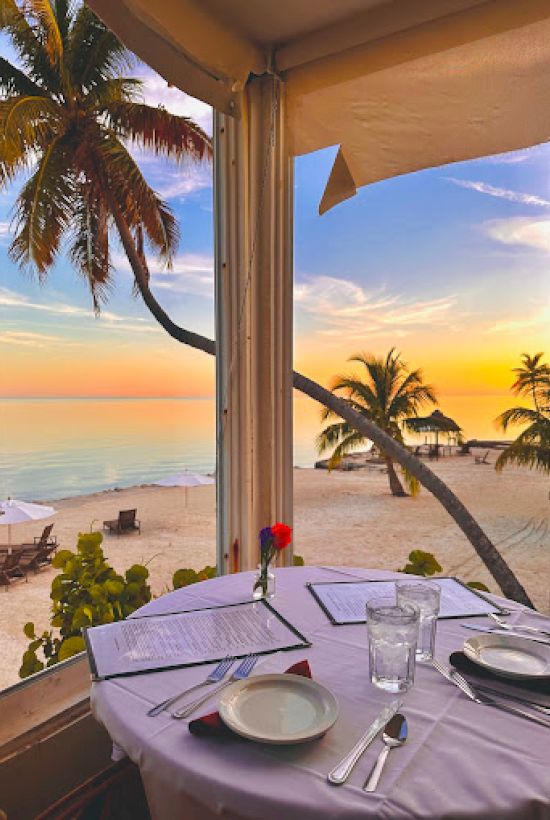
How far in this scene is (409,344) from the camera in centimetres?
1422

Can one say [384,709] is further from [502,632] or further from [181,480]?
[181,480]

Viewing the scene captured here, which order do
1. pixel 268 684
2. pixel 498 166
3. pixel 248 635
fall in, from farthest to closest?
pixel 498 166, pixel 248 635, pixel 268 684

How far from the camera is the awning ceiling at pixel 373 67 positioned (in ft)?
4.75

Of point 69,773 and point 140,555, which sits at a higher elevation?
point 69,773

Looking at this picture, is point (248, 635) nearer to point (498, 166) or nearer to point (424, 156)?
point (424, 156)

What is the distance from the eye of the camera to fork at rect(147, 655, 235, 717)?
0.65 m

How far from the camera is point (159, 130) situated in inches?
200

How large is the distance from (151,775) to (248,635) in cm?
29

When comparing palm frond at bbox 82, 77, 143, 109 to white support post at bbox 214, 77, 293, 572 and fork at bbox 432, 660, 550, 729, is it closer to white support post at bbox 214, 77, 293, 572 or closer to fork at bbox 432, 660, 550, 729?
white support post at bbox 214, 77, 293, 572

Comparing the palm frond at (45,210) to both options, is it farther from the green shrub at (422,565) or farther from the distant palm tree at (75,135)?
the green shrub at (422,565)

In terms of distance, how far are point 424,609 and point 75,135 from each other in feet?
19.1

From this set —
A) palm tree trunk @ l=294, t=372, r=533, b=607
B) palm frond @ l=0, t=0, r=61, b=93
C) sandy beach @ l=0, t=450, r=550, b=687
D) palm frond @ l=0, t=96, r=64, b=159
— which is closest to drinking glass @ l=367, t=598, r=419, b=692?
palm tree trunk @ l=294, t=372, r=533, b=607

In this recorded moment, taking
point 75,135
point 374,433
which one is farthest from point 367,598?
point 75,135

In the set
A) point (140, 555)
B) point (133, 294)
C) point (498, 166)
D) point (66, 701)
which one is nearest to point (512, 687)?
point (66, 701)
